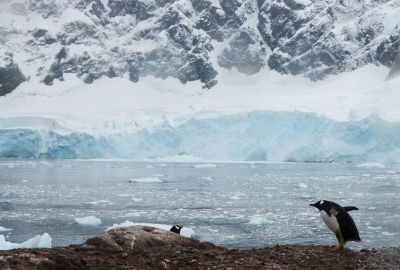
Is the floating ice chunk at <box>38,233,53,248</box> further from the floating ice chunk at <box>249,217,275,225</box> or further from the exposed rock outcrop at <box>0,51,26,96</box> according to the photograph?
the exposed rock outcrop at <box>0,51,26,96</box>

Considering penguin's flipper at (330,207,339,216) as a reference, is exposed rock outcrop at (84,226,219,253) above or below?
below

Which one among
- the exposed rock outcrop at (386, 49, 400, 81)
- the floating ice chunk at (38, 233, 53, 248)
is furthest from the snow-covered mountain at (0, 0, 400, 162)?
the floating ice chunk at (38, 233, 53, 248)

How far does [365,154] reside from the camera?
6612 centimetres

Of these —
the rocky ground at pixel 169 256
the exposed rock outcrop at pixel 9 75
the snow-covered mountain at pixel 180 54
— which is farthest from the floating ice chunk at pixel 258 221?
the exposed rock outcrop at pixel 9 75

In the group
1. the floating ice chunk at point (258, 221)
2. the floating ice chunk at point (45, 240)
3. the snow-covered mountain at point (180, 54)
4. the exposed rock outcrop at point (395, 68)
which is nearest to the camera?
the floating ice chunk at point (45, 240)

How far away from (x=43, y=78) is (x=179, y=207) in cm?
13857

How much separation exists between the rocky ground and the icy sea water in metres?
6.82

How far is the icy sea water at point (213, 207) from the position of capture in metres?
18.8

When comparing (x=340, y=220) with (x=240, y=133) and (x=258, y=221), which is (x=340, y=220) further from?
(x=240, y=133)

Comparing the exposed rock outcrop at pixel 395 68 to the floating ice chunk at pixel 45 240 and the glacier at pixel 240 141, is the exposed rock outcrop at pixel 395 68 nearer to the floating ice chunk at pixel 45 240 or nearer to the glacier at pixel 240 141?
the glacier at pixel 240 141

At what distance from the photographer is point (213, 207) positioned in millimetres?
27031

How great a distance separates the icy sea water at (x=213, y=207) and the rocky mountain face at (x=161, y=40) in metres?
111

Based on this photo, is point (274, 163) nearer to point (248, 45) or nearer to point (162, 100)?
point (162, 100)

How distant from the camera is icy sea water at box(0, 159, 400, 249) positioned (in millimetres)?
18781
